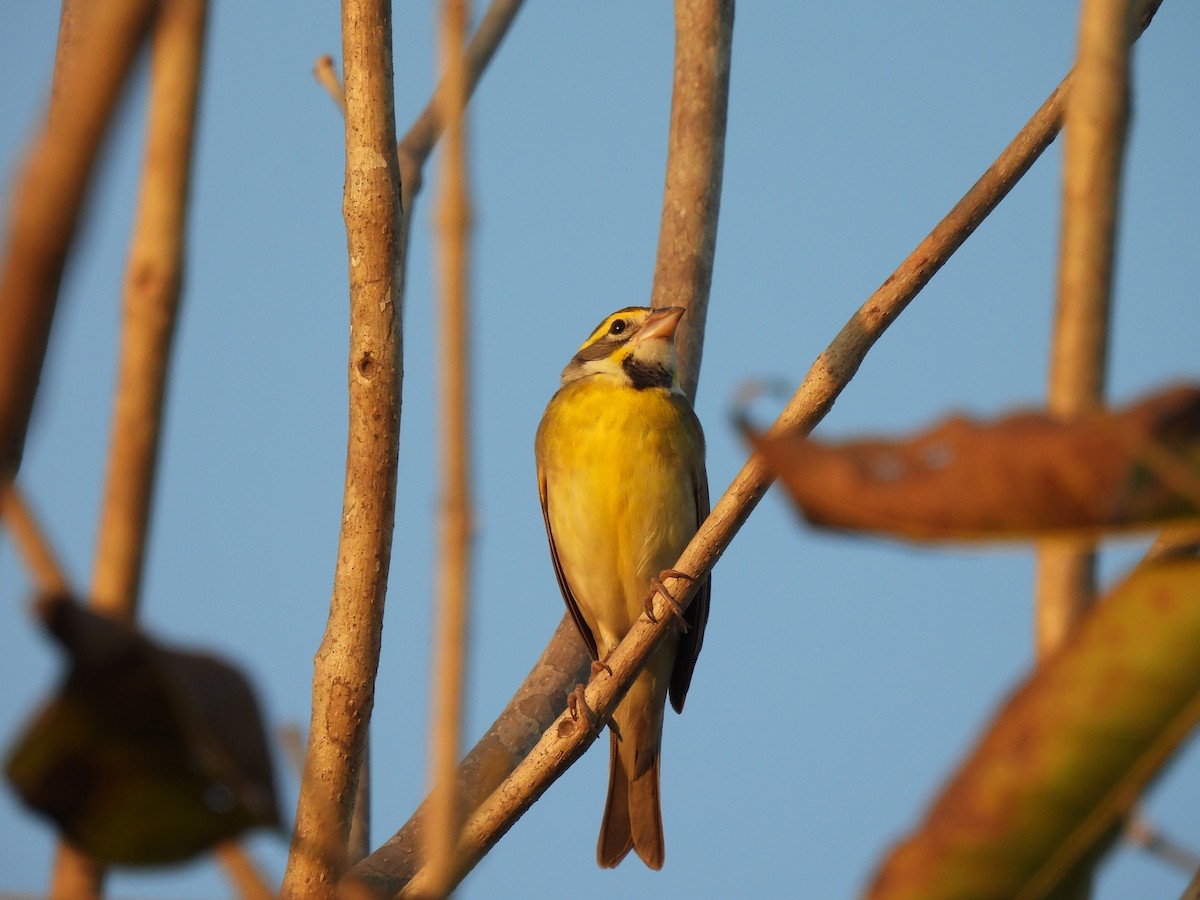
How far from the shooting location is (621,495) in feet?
21.4

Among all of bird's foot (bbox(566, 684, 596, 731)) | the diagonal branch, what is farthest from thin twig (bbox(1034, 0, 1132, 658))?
bird's foot (bbox(566, 684, 596, 731))

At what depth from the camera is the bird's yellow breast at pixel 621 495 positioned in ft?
21.4

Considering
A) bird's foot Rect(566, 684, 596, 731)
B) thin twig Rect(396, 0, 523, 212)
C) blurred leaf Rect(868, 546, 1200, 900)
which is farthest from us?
thin twig Rect(396, 0, 523, 212)

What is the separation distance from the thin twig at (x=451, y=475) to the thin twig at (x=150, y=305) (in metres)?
0.21

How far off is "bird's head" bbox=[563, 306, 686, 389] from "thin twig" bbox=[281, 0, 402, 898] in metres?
3.05

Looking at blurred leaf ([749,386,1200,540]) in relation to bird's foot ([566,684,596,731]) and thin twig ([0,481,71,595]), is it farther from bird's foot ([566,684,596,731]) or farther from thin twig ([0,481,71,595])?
bird's foot ([566,684,596,731])

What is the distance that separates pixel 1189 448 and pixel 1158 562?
0.15 metres

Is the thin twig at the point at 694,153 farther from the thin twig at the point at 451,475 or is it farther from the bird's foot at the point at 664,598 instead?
the thin twig at the point at 451,475

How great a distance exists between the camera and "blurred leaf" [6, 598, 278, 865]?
4.02ft

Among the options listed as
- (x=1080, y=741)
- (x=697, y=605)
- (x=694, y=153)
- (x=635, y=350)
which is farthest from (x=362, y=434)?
(x=635, y=350)

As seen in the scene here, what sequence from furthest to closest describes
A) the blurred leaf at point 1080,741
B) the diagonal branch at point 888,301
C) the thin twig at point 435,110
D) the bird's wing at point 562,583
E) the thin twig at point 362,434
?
the bird's wing at point 562,583, the thin twig at point 435,110, the diagonal branch at point 888,301, the thin twig at point 362,434, the blurred leaf at point 1080,741

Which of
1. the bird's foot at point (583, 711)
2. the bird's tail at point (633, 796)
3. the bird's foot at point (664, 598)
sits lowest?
the bird's tail at point (633, 796)

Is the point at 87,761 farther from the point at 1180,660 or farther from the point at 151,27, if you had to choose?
the point at 1180,660

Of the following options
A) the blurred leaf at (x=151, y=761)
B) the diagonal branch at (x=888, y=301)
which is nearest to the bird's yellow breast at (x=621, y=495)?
the diagonal branch at (x=888, y=301)
